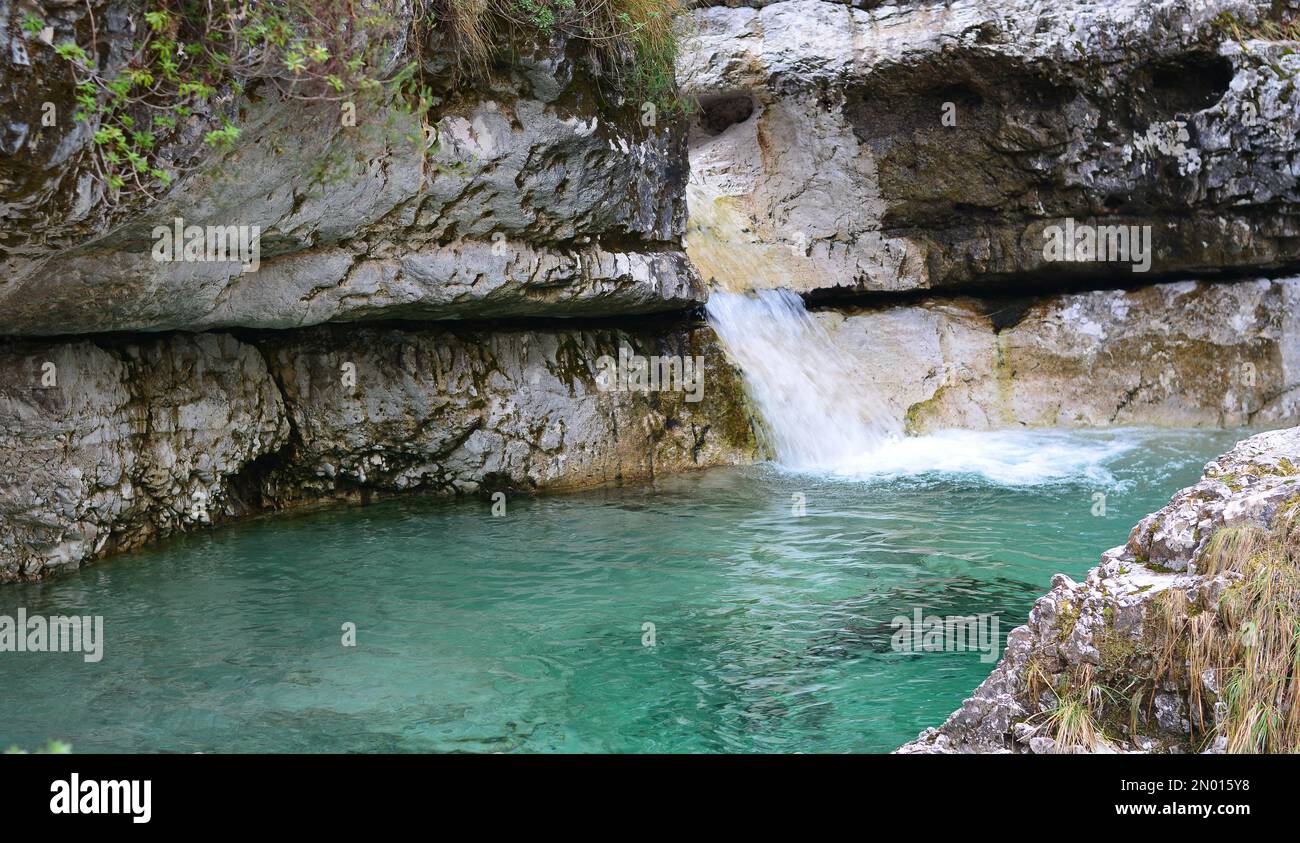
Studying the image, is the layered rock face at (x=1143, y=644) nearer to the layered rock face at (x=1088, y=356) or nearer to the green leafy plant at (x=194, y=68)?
the green leafy plant at (x=194, y=68)

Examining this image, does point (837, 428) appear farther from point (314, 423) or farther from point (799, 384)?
point (314, 423)

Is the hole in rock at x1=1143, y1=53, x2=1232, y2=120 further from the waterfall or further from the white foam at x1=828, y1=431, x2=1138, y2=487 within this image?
the waterfall

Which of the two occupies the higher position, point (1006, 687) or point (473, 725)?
point (1006, 687)

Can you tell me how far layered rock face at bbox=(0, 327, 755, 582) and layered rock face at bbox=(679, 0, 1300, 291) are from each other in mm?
1891

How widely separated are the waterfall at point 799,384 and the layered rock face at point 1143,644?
6436 mm

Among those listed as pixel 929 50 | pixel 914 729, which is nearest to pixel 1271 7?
pixel 929 50

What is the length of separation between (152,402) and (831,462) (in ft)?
20.4

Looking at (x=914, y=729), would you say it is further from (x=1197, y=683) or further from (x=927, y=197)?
(x=927, y=197)

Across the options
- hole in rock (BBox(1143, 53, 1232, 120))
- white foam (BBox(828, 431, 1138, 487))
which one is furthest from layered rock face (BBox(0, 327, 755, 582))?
hole in rock (BBox(1143, 53, 1232, 120))

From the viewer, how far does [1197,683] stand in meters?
3.91

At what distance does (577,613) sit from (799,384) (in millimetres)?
5411

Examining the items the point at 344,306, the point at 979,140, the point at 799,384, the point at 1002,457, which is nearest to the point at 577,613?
the point at 344,306

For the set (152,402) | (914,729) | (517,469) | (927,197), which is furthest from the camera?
(927,197)

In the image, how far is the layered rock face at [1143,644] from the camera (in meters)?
3.92
